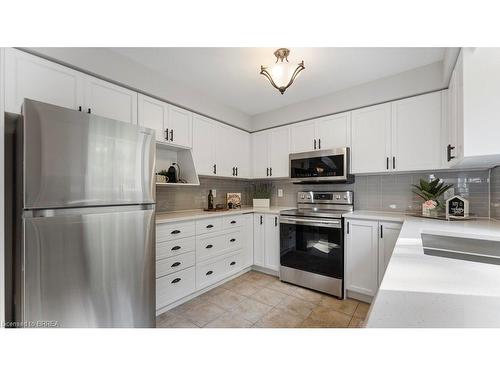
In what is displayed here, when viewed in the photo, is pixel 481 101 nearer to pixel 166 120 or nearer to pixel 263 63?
pixel 263 63

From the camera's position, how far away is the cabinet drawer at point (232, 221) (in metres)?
2.63

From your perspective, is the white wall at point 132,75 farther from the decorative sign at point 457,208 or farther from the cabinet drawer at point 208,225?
the decorative sign at point 457,208

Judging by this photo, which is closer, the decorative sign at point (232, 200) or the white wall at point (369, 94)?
the white wall at point (369, 94)

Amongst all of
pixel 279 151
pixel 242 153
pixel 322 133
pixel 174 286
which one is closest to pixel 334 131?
pixel 322 133

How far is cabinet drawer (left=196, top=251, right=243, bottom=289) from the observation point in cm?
232

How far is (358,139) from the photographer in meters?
2.52

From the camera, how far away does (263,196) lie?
336 centimetres

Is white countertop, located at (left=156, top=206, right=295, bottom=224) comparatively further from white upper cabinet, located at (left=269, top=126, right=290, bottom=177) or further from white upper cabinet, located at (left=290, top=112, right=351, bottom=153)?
white upper cabinet, located at (left=290, top=112, right=351, bottom=153)

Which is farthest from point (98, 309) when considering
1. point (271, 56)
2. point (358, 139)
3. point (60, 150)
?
point (358, 139)

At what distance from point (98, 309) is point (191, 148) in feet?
5.85

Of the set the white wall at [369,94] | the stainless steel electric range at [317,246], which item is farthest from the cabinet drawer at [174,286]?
the white wall at [369,94]

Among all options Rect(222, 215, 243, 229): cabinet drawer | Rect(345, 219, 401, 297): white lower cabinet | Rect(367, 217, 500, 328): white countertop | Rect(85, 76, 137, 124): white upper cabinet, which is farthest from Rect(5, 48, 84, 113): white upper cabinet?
Rect(345, 219, 401, 297): white lower cabinet

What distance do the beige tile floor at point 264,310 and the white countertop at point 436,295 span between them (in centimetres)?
137

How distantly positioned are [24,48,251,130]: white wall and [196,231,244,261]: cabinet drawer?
62.4 inches
